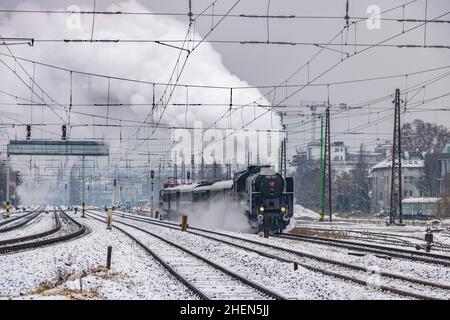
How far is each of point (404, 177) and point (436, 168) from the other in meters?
14.5

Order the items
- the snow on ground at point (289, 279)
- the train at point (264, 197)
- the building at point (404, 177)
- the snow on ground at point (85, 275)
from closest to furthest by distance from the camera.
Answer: the snow on ground at point (85, 275) < the snow on ground at point (289, 279) < the train at point (264, 197) < the building at point (404, 177)

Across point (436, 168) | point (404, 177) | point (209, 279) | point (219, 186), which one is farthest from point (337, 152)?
point (209, 279)

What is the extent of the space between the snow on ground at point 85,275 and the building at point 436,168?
235 ft

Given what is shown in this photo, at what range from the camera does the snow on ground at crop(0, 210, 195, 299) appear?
13938 mm

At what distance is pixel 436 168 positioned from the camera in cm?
9169

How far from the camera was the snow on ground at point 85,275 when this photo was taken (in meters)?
13.9

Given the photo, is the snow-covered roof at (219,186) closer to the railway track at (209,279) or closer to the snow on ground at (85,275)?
the snow on ground at (85,275)

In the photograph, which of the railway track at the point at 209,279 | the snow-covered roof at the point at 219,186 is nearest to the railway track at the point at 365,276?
the railway track at the point at 209,279

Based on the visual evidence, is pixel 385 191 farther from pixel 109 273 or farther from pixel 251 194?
pixel 109 273

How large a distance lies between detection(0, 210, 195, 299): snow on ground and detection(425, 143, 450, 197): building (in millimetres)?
71696

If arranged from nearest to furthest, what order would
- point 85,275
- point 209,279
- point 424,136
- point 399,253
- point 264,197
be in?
point 209,279, point 85,275, point 399,253, point 264,197, point 424,136

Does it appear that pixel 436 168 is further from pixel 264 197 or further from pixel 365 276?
pixel 365 276

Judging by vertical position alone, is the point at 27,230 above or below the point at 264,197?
below

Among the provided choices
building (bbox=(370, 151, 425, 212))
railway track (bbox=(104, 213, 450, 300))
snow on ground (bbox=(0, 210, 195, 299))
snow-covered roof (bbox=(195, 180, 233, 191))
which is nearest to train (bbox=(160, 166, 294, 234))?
snow-covered roof (bbox=(195, 180, 233, 191))
